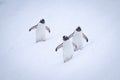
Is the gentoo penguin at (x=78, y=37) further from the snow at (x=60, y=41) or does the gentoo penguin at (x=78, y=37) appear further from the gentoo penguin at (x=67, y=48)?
the gentoo penguin at (x=67, y=48)

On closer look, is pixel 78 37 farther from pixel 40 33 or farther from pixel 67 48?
pixel 40 33

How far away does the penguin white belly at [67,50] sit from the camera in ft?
29.5

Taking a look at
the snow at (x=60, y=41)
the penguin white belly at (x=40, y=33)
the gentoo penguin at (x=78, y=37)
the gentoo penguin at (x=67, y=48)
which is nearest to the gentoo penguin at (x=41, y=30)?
the penguin white belly at (x=40, y=33)

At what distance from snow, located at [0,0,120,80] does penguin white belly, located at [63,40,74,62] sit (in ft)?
0.56

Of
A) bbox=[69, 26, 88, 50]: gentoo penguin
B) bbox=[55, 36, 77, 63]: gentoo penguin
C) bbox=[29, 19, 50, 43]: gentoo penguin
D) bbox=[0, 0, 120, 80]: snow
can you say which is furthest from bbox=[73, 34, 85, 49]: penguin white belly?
bbox=[29, 19, 50, 43]: gentoo penguin

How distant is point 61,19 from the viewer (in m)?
15.0

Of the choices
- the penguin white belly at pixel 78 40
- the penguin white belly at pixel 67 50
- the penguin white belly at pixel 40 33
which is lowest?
the penguin white belly at pixel 67 50

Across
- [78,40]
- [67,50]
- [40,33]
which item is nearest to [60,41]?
[40,33]

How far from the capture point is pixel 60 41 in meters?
11.5

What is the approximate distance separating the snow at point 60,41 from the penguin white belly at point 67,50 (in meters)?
0.17

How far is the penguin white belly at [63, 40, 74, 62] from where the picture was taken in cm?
900

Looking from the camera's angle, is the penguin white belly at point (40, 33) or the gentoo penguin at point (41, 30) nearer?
the gentoo penguin at point (41, 30)

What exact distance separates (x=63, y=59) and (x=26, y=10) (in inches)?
377

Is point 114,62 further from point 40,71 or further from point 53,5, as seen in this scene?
point 53,5
